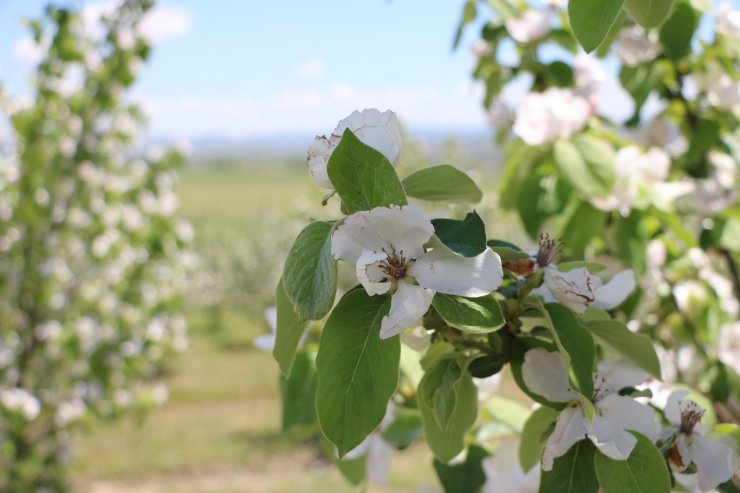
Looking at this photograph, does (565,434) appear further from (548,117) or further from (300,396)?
(548,117)

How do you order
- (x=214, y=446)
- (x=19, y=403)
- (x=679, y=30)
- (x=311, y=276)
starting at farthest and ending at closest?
(x=214, y=446) → (x=19, y=403) → (x=679, y=30) → (x=311, y=276)

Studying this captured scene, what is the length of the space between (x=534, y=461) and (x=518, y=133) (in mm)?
686

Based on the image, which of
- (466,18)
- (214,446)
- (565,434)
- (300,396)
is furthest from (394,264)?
(214,446)

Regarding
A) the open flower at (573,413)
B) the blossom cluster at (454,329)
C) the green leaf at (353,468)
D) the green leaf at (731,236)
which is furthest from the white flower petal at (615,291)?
the green leaf at (731,236)

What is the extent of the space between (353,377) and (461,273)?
0.39ft

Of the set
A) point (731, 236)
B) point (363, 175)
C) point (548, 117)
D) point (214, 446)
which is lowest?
point (214, 446)

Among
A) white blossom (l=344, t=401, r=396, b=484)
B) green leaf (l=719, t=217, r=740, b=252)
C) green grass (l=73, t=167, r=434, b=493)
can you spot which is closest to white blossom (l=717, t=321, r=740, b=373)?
green leaf (l=719, t=217, r=740, b=252)

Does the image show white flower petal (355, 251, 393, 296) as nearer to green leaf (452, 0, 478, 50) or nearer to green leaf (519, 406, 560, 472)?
green leaf (519, 406, 560, 472)

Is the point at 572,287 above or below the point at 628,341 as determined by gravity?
above

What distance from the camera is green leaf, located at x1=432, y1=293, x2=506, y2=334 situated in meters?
0.57

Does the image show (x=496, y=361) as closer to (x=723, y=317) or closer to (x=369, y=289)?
(x=369, y=289)

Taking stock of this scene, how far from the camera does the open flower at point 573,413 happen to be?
2.20 ft

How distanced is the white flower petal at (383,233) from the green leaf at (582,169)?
74 centimetres

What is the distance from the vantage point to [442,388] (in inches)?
28.4
